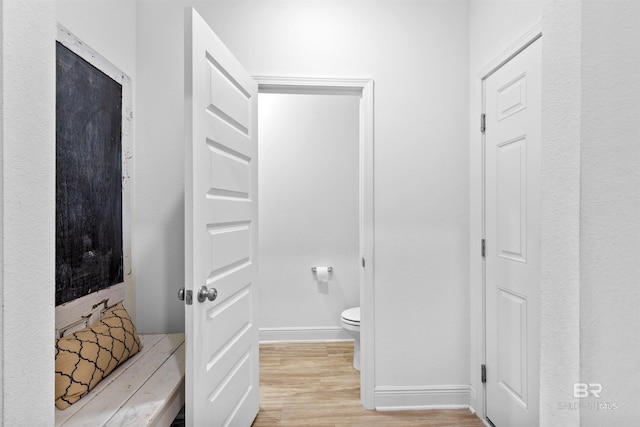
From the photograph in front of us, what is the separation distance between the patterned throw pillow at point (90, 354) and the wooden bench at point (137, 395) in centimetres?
4

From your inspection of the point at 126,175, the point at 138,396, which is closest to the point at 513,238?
the point at 138,396

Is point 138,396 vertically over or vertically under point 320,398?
over

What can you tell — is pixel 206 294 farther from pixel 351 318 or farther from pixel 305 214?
pixel 305 214

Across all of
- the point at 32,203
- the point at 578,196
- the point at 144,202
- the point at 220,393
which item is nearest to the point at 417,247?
the point at 220,393

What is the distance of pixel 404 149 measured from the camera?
7.31 feet

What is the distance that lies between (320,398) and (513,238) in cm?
147

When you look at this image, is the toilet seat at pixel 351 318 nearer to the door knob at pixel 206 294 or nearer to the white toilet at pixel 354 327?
the white toilet at pixel 354 327

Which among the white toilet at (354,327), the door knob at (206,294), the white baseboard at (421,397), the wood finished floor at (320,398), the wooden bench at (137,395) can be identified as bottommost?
the wood finished floor at (320,398)

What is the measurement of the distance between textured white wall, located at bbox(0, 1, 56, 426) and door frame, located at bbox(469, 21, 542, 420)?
1992 mm

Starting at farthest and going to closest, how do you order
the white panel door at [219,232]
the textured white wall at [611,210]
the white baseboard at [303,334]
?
the white baseboard at [303,334] → the white panel door at [219,232] → the textured white wall at [611,210]

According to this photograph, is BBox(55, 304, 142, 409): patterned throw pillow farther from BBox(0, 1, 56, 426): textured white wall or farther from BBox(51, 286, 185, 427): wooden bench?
BBox(0, 1, 56, 426): textured white wall

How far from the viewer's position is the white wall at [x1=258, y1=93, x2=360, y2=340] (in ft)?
10.8

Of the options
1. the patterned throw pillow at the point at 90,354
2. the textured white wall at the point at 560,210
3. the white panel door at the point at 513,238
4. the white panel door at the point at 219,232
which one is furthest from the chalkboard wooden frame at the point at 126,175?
the white panel door at the point at 513,238

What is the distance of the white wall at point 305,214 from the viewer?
329cm
